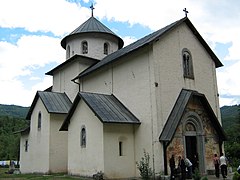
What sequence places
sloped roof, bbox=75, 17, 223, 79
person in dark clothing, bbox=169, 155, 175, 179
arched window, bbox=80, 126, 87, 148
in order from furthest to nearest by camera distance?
arched window, bbox=80, 126, 87, 148 → sloped roof, bbox=75, 17, 223, 79 → person in dark clothing, bbox=169, 155, 175, 179

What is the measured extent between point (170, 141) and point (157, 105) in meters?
2.21

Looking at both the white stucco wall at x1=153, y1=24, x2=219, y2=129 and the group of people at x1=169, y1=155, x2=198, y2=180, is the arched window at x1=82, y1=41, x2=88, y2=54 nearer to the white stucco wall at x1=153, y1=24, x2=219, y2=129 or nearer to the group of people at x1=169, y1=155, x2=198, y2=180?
the white stucco wall at x1=153, y1=24, x2=219, y2=129

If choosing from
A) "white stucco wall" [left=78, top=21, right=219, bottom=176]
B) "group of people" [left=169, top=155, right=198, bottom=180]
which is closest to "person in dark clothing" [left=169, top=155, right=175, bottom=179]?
"group of people" [left=169, top=155, right=198, bottom=180]

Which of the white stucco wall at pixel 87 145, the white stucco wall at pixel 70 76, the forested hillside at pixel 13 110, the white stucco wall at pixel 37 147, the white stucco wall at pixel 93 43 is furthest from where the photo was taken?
the forested hillside at pixel 13 110

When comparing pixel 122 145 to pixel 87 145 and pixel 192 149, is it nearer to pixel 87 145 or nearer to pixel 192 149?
pixel 87 145

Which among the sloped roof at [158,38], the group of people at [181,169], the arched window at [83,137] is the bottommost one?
the group of people at [181,169]

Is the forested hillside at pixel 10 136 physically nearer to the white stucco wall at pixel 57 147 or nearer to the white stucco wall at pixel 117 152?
the white stucco wall at pixel 57 147

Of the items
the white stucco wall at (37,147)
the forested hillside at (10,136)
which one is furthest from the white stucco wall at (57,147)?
the forested hillside at (10,136)

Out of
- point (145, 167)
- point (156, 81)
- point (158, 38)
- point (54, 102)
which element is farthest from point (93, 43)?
point (145, 167)

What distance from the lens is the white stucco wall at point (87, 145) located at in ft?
57.7

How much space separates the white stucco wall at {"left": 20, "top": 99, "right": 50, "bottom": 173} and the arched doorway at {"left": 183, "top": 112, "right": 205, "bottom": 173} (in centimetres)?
1063

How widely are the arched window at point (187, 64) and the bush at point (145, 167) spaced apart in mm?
5962

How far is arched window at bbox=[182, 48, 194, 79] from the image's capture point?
2000cm

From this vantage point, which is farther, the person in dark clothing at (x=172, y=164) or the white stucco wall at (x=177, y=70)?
→ the white stucco wall at (x=177, y=70)
